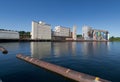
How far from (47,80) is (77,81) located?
375cm

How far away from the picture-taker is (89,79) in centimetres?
1432

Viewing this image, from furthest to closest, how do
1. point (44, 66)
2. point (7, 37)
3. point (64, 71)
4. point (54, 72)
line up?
point (7, 37) < point (44, 66) < point (54, 72) < point (64, 71)

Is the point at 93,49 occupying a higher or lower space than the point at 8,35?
lower

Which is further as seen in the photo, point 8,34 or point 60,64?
point 8,34

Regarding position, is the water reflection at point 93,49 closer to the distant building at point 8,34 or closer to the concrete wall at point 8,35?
the concrete wall at point 8,35

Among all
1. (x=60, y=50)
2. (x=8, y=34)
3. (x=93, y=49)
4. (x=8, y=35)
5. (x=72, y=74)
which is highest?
(x=8, y=34)

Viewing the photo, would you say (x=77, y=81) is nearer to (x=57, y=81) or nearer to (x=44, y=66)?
(x=57, y=81)

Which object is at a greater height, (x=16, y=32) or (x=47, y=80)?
(x=16, y=32)

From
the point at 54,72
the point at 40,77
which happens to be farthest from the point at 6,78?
the point at 54,72

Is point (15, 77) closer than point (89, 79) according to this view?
No

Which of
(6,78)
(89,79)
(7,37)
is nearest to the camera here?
(89,79)

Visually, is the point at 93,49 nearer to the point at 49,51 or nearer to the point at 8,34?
the point at 49,51

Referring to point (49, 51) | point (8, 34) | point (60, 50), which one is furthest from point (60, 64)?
point (8, 34)

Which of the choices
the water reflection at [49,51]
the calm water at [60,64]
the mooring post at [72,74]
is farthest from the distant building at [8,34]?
the mooring post at [72,74]
